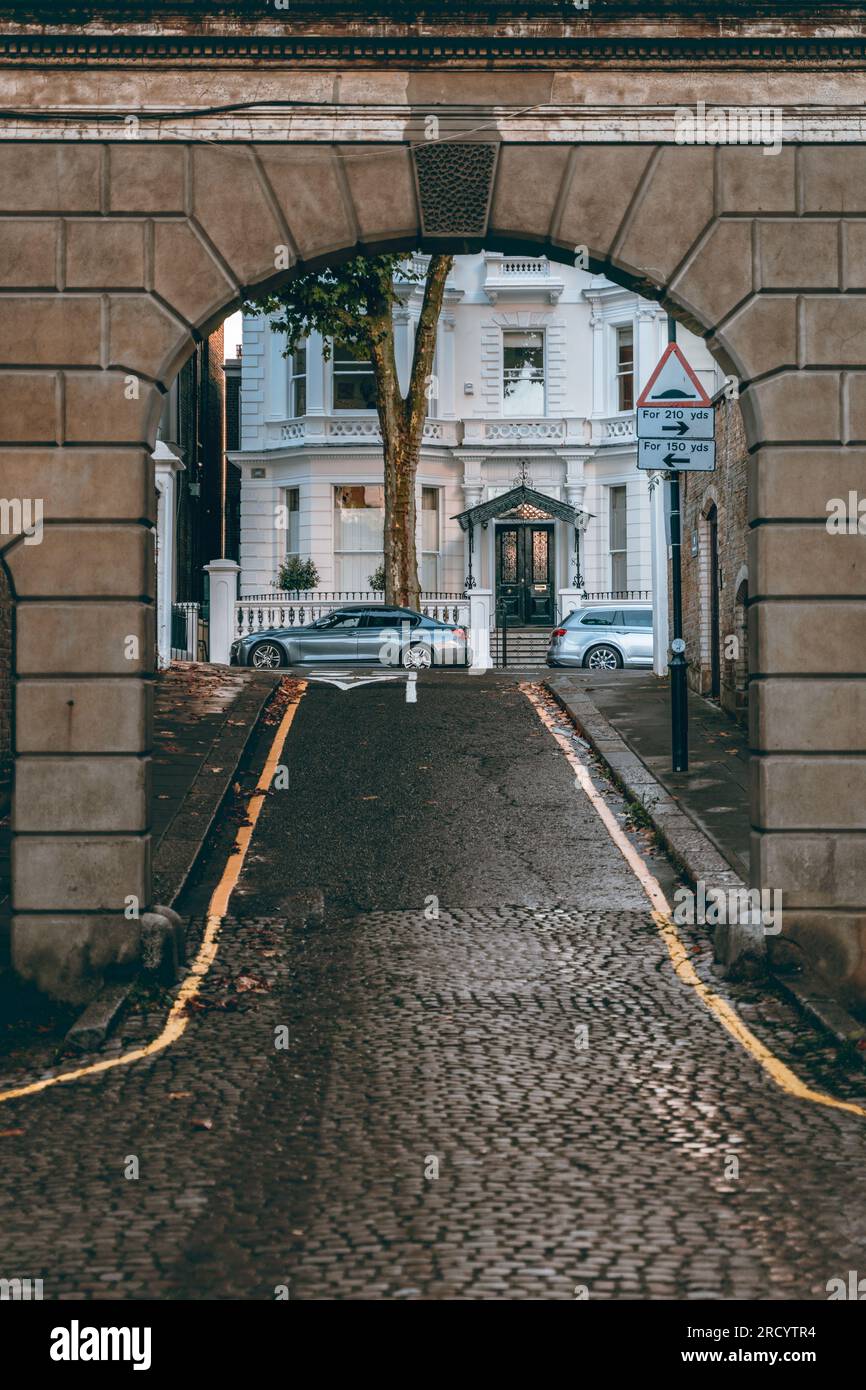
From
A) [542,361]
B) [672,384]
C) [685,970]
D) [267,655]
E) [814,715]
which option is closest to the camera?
[814,715]

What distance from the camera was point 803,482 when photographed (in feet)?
33.6

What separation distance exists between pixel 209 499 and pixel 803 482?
40442 millimetres

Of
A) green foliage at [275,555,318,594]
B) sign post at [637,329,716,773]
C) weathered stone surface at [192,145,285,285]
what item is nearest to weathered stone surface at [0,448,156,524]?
weathered stone surface at [192,145,285,285]

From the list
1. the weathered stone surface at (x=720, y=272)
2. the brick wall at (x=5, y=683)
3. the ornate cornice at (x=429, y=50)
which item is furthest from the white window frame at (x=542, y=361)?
the weathered stone surface at (x=720, y=272)

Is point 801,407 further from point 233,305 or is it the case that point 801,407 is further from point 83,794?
point 83,794

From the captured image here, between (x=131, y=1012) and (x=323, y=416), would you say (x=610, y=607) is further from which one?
(x=131, y=1012)

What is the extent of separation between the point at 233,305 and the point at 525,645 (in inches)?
1172

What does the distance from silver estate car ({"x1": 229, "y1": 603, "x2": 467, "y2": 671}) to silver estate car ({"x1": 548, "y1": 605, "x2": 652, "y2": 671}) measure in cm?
225

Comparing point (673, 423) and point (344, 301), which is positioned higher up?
point (344, 301)

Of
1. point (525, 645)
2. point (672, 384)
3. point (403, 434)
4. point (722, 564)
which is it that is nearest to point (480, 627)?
point (403, 434)

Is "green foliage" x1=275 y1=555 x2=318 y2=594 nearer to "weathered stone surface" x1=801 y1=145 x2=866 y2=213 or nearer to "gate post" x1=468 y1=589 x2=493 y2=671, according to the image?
"gate post" x1=468 y1=589 x2=493 y2=671

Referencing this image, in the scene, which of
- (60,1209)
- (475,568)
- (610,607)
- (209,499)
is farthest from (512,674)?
(209,499)

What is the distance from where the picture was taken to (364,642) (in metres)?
30.8

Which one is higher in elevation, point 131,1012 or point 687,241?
→ point 687,241
